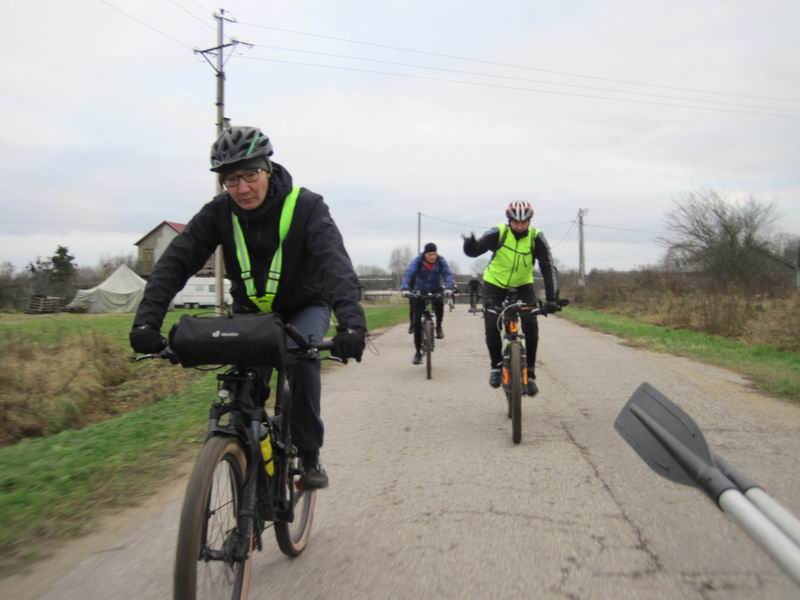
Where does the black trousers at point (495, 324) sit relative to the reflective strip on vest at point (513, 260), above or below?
below

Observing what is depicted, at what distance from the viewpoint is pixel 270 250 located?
3053 millimetres

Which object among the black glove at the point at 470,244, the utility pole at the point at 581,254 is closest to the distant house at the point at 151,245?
the utility pole at the point at 581,254

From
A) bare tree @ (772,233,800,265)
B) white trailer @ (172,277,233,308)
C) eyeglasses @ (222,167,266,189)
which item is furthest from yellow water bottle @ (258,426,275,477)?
white trailer @ (172,277,233,308)

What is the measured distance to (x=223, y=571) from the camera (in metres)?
2.32

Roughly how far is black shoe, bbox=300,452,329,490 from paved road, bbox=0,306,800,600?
35 centimetres

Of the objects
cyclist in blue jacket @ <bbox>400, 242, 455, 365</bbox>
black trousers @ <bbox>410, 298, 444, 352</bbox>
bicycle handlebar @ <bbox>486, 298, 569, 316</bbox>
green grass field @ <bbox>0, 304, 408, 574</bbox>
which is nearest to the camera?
green grass field @ <bbox>0, 304, 408, 574</bbox>

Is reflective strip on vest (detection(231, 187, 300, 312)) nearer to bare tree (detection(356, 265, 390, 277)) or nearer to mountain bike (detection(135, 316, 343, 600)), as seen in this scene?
mountain bike (detection(135, 316, 343, 600))

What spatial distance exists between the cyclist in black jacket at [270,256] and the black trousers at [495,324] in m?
3.67

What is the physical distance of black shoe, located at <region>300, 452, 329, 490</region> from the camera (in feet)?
10.7

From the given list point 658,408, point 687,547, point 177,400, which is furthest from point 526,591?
point 177,400

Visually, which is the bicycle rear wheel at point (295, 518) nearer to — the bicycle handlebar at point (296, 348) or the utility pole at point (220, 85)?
the bicycle handlebar at point (296, 348)

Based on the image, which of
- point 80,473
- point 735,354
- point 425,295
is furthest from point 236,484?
point 735,354

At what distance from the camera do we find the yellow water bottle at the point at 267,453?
8.72 feet

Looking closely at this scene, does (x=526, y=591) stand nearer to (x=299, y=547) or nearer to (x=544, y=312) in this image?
(x=299, y=547)
